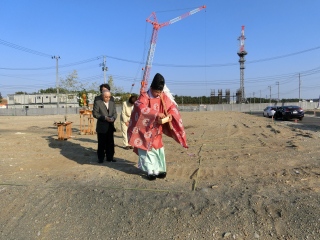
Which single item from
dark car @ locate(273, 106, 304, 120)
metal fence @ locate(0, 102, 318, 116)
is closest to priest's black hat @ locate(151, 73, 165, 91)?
dark car @ locate(273, 106, 304, 120)

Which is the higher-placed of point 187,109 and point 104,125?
point 187,109

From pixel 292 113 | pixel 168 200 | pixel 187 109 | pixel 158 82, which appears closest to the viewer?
pixel 168 200

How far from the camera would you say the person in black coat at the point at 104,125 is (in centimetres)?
625

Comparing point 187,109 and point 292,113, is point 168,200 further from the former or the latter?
point 187,109

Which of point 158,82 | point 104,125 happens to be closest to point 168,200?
point 158,82

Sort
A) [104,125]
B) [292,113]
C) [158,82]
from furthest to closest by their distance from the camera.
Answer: [292,113], [104,125], [158,82]

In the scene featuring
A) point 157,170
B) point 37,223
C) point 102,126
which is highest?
point 102,126

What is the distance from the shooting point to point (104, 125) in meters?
6.26

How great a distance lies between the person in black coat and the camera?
6.25 meters

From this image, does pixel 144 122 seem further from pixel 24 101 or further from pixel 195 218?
pixel 24 101

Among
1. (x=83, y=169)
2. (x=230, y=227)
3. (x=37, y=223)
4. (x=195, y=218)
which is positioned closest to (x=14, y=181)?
(x=83, y=169)

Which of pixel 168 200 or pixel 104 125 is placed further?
pixel 104 125

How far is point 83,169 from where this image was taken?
18.8 feet

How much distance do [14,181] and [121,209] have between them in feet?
7.71
